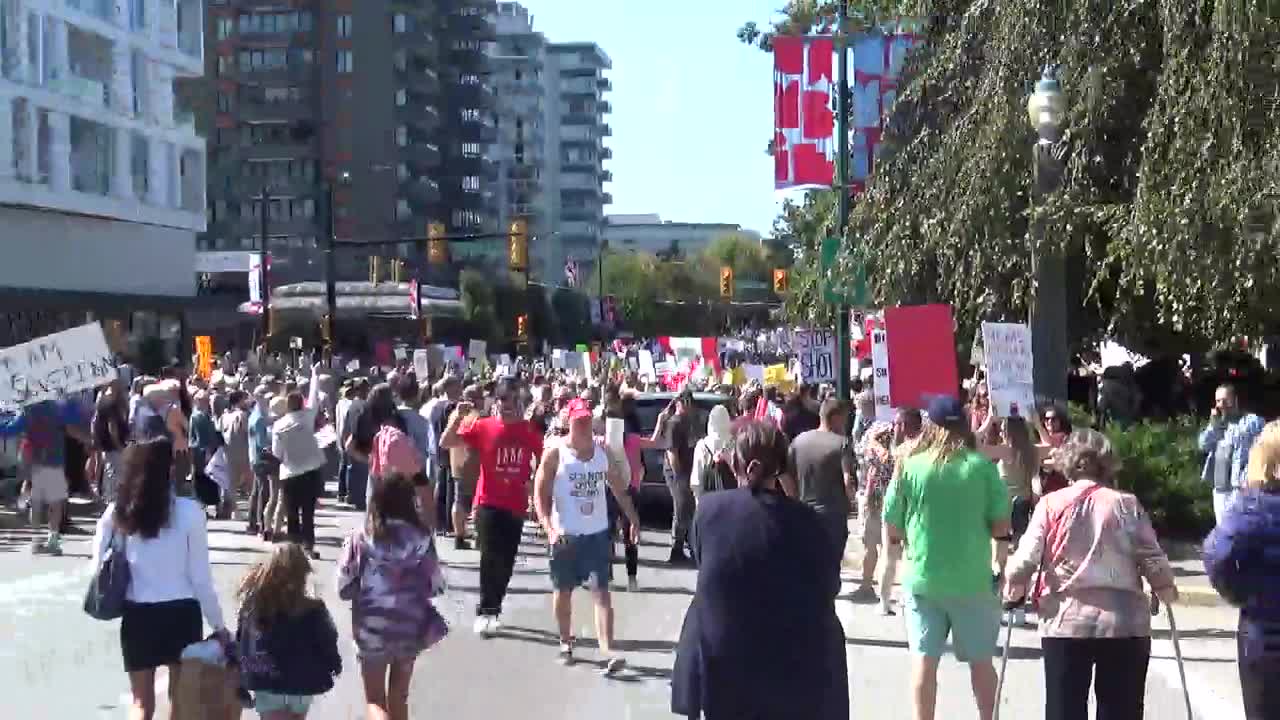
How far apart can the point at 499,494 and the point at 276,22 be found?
3692 inches

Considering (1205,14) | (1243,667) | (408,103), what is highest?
(408,103)

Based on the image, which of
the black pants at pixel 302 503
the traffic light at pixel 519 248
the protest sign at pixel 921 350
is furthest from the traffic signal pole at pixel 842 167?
the traffic light at pixel 519 248

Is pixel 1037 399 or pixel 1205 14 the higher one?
pixel 1205 14

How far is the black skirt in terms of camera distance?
7.27m

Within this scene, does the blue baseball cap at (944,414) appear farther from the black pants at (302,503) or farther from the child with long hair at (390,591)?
the black pants at (302,503)

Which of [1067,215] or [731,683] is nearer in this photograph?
[731,683]

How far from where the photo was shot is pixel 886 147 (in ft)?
63.4

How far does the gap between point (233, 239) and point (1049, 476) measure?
93575mm

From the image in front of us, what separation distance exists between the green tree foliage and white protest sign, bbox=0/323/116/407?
797 centimetres

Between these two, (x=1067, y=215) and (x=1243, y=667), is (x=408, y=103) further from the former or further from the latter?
(x=1243, y=667)

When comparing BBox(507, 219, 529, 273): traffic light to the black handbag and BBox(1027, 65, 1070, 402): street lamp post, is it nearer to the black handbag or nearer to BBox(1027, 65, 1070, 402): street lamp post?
BBox(1027, 65, 1070, 402): street lamp post

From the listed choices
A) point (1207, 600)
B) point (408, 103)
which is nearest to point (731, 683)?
point (1207, 600)

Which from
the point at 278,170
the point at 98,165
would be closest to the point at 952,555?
the point at 98,165

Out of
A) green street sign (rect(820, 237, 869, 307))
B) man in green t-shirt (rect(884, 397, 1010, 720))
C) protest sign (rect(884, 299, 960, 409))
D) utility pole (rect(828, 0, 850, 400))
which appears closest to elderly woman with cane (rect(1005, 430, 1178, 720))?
man in green t-shirt (rect(884, 397, 1010, 720))
